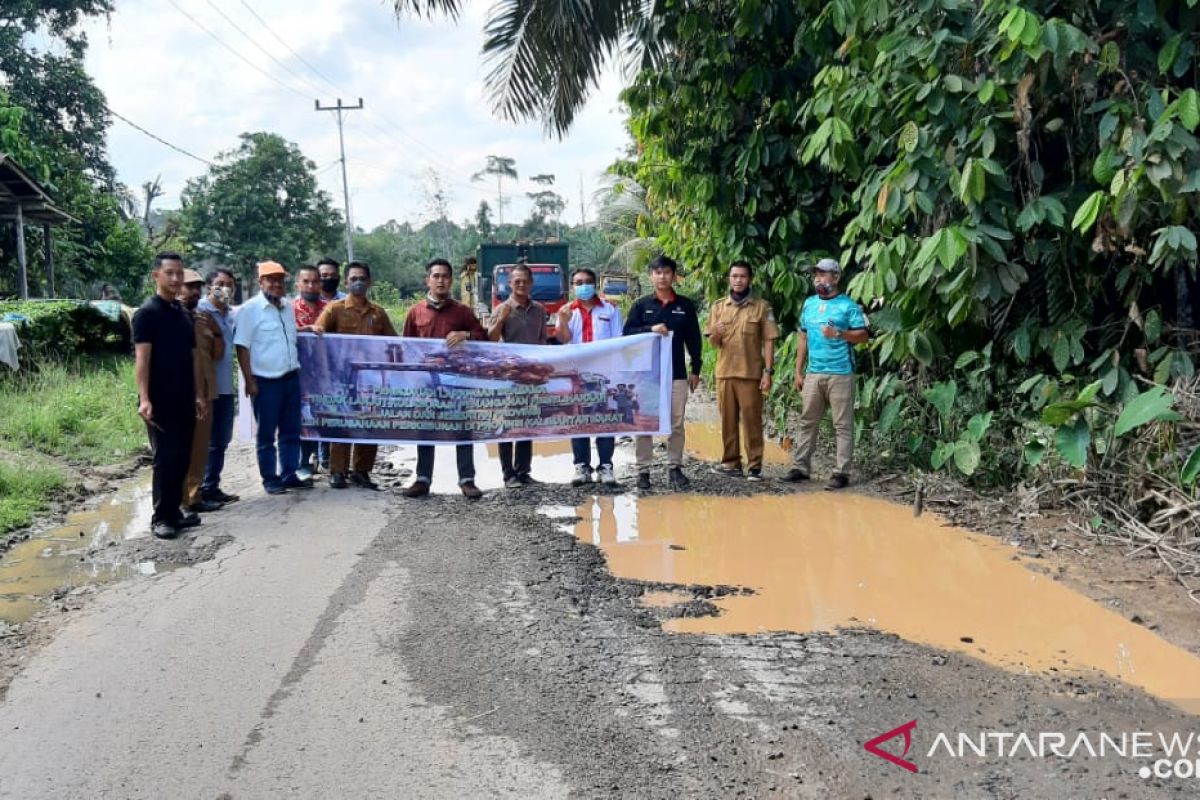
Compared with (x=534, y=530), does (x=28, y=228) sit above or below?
above

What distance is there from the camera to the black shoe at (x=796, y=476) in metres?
7.62

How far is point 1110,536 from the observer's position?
5.45 metres

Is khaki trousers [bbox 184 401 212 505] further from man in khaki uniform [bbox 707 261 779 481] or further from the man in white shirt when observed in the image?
A: man in khaki uniform [bbox 707 261 779 481]

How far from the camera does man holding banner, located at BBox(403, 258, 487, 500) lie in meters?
7.04

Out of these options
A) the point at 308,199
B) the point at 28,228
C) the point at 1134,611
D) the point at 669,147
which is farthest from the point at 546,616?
the point at 308,199

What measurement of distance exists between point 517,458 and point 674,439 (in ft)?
4.05

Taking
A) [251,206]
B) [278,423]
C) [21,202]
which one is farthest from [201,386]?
[251,206]

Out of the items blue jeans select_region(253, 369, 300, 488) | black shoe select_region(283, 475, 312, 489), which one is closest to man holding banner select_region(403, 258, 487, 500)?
black shoe select_region(283, 475, 312, 489)

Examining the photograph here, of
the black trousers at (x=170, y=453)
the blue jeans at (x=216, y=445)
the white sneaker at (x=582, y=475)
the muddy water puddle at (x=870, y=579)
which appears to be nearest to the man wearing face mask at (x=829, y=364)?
the muddy water puddle at (x=870, y=579)

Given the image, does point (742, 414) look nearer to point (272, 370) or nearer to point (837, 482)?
point (837, 482)

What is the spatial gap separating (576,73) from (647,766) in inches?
307

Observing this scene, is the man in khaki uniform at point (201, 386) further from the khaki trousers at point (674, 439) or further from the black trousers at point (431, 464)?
the khaki trousers at point (674, 439)

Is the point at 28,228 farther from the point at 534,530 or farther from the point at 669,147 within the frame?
the point at 534,530

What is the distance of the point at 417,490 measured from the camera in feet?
23.0
